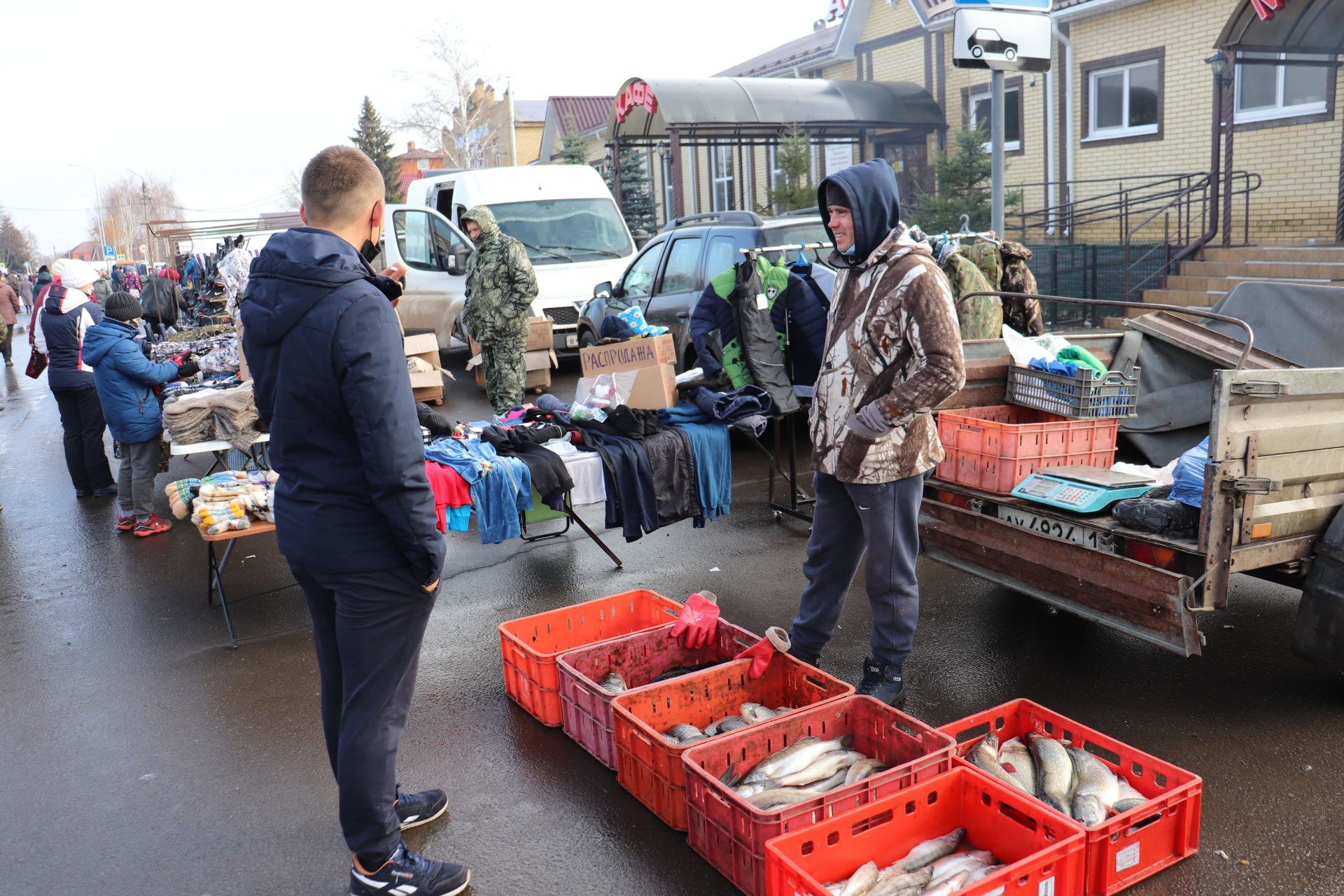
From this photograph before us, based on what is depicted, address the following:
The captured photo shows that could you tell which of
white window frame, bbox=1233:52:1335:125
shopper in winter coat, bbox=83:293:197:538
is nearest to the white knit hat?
shopper in winter coat, bbox=83:293:197:538

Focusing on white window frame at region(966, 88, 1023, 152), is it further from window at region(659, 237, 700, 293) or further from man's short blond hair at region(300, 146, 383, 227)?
man's short blond hair at region(300, 146, 383, 227)

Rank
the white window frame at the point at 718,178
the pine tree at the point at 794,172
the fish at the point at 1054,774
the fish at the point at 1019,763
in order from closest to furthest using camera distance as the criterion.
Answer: the fish at the point at 1054,774 < the fish at the point at 1019,763 < the pine tree at the point at 794,172 < the white window frame at the point at 718,178

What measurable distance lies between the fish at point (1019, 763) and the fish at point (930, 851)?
354mm

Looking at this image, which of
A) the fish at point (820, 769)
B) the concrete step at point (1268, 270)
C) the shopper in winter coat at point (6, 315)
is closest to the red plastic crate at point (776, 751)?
the fish at point (820, 769)

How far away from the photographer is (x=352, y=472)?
277 centimetres

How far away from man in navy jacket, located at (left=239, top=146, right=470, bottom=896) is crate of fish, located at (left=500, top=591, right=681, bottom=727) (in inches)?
47.2

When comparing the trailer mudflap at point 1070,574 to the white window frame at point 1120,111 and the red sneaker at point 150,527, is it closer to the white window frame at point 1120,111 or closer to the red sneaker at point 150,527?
the red sneaker at point 150,527

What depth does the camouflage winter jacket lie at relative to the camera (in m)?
3.77

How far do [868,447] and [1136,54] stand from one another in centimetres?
1544

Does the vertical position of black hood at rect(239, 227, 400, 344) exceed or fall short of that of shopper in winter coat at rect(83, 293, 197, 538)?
it exceeds it

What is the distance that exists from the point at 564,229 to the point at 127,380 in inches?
324

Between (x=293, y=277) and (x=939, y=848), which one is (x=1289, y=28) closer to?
(x=939, y=848)

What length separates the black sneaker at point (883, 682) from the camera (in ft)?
13.7

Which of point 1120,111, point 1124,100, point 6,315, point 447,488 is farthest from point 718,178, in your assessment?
point 447,488
